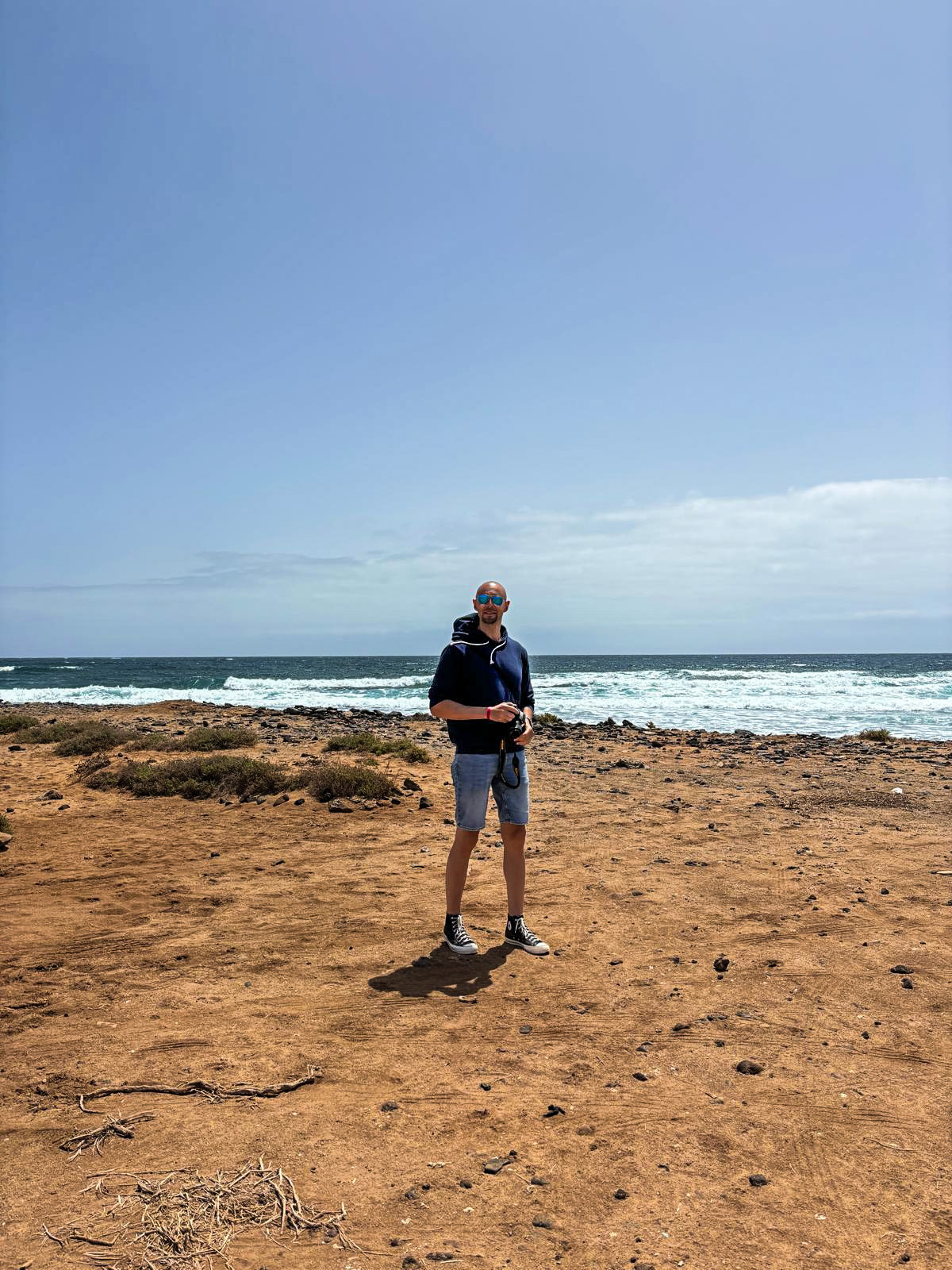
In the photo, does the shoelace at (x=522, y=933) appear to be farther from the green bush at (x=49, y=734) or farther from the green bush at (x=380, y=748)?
the green bush at (x=49, y=734)

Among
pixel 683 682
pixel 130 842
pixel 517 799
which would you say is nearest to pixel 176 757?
pixel 130 842

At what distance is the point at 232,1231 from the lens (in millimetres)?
2629

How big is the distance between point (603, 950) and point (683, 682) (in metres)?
41.4

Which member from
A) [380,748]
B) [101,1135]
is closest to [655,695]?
[380,748]

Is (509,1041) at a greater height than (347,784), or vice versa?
(347,784)

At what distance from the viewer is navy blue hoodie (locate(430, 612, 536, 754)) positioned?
4.99 m

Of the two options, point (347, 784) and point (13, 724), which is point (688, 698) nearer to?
point (13, 724)

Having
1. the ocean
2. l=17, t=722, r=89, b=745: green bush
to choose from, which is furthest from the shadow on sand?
the ocean

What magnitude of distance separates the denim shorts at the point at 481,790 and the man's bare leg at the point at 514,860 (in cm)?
7

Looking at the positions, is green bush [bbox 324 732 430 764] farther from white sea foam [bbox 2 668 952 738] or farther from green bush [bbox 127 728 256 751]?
white sea foam [bbox 2 668 952 738]

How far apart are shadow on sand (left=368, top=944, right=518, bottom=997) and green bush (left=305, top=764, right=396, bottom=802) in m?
4.99

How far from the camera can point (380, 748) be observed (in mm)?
14062

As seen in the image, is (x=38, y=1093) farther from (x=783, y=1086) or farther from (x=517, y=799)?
(x=783, y=1086)

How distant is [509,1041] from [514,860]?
1.27 meters
